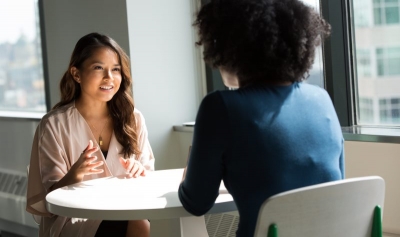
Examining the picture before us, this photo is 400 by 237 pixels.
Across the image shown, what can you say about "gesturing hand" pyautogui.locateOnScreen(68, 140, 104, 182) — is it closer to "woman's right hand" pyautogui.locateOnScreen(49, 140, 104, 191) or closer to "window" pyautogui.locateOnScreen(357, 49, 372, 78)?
"woman's right hand" pyautogui.locateOnScreen(49, 140, 104, 191)

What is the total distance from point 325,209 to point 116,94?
1.64m

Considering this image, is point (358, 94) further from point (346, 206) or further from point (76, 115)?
point (346, 206)

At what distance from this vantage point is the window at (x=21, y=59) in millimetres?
5363

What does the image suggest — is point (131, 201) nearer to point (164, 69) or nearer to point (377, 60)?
point (377, 60)

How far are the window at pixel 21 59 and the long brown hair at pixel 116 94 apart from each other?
2.34 metres

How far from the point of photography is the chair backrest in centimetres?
162

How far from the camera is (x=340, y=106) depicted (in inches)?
135

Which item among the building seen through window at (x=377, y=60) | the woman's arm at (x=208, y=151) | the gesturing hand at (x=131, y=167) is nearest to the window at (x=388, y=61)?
the building seen through window at (x=377, y=60)

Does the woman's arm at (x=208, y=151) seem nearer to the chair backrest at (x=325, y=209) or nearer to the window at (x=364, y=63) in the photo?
the chair backrest at (x=325, y=209)

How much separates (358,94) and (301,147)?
171 centimetres

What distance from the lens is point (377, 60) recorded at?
10.8ft

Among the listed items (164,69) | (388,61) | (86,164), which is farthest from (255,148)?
(164,69)

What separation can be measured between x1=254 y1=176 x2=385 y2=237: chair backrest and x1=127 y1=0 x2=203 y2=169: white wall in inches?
93.7

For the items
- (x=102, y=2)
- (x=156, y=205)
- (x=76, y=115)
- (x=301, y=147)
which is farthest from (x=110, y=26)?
(x=301, y=147)
